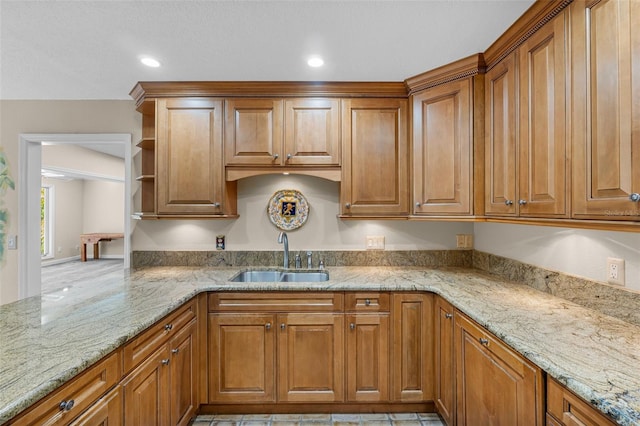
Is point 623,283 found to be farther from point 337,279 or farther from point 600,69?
point 337,279

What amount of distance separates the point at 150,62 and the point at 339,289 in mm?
1917

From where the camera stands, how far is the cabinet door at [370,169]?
239cm

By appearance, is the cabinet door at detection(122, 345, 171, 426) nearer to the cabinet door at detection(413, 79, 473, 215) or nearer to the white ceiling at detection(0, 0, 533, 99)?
the white ceiling at detection(0, 0, 533, 99)

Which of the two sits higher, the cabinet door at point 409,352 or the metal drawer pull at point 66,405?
the metal drawer pull at point 66,405

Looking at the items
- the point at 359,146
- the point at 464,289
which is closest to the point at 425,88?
the point at 359,146

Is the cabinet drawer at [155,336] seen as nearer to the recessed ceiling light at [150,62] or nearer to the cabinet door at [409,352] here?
the cabinet door at [409,352]

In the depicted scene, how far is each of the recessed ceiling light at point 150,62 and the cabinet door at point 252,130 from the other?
1.65ft

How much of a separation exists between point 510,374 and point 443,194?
3.95 feet

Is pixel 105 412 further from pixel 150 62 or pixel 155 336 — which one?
pixel 150 62

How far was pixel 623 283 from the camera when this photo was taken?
4.61 ft

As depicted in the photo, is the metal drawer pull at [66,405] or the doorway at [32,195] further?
the doorway at [32,195]

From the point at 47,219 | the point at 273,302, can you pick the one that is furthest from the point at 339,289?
the point at 47,219

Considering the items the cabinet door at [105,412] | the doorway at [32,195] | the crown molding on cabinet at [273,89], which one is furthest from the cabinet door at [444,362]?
the doorway at [32,195]

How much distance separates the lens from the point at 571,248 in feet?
5.52
